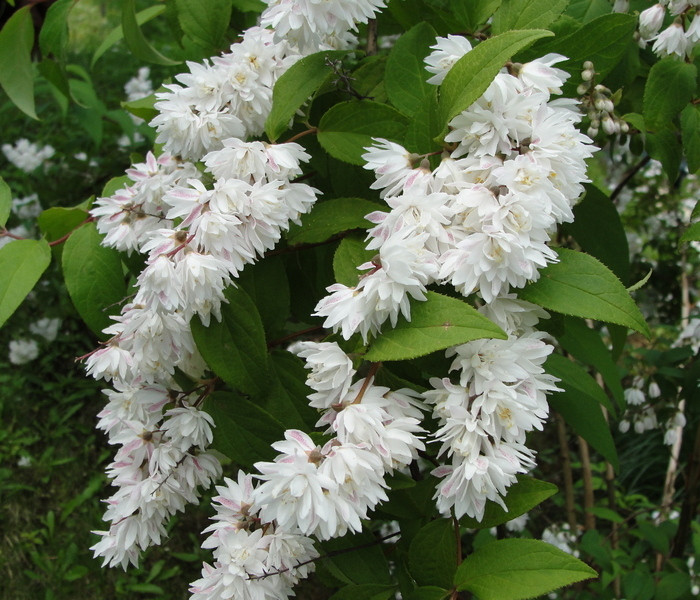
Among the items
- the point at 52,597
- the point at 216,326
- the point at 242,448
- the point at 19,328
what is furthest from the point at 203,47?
the point at 19,328

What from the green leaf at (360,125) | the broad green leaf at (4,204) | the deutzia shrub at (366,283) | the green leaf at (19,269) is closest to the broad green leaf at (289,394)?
the deutzia shrub at (366,283)

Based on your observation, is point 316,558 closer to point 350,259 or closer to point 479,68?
point 350,259

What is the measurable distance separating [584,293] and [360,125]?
17.4 inches

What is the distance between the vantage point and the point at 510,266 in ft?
2.95

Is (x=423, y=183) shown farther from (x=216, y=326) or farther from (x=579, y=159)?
(x=216, y=326)

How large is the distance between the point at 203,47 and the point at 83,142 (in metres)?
2.89

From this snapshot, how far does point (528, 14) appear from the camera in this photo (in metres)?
1.11

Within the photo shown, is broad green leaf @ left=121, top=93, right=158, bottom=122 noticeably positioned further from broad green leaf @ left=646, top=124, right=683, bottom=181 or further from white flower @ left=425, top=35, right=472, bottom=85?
broad green leaf @ left=646, top=124, right=683, bottom=181

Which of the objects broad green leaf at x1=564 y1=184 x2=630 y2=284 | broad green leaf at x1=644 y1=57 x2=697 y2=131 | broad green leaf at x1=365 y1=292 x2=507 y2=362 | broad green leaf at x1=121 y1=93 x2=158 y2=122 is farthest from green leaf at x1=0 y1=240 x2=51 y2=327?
broad green leaf at x1=644 y1=57 x2=697 y2=131

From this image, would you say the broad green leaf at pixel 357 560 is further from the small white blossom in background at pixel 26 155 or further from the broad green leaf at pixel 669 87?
the small white blossom in background at pixel 26 155

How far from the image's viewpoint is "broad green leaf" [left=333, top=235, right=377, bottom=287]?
1.00 meters

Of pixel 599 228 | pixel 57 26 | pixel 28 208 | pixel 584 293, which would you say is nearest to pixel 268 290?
pixel 584 293

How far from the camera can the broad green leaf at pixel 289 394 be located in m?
1.13

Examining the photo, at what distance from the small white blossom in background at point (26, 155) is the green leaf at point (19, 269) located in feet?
9.33
